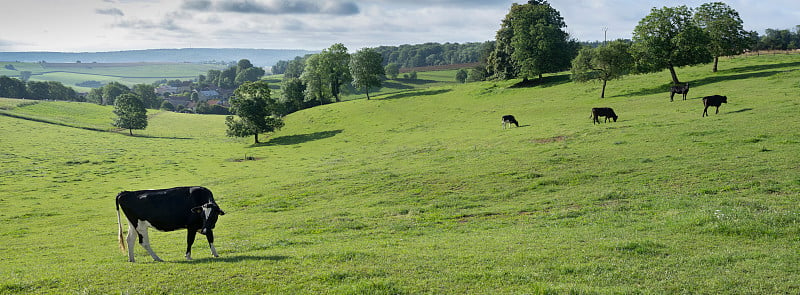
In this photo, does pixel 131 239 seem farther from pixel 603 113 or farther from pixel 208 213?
pixel 603 113

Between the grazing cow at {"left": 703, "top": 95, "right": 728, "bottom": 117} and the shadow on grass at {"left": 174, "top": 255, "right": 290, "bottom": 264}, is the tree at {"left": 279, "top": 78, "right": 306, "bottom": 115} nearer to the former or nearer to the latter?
the grazing cow at {"left": 703, "top": 95, "right": 728, "bottom": 117}

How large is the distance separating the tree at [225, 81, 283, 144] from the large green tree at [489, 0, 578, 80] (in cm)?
4005

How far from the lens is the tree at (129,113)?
83.6 m

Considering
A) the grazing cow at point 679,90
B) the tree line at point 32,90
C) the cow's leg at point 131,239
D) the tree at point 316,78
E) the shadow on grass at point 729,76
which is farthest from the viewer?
the tree line at point 32,90

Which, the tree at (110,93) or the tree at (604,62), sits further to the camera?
the tree at (110,93)

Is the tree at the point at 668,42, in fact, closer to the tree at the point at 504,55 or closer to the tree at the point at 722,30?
the tree at the point at 722,30

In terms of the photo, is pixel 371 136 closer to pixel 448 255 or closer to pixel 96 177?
pixel 96 177

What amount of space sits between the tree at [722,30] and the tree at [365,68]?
173ft

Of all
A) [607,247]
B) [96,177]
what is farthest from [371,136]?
[607,247]

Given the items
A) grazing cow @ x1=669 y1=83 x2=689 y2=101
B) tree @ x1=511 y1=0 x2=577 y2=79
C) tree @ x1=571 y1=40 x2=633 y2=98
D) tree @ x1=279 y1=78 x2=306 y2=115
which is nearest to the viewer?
grazing cow @ x1=669 y1=83 x2=689 y2=101

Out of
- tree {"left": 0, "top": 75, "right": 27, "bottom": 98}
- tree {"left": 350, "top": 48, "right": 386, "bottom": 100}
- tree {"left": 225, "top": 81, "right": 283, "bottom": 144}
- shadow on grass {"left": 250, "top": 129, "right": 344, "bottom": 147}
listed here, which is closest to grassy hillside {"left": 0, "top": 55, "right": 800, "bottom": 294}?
shadow on grass {"left": 250, "top": 129, "right": 344, "bottom": 147}

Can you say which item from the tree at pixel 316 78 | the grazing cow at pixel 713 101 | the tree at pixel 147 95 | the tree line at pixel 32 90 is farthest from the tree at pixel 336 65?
the tree line at pixel 32 90

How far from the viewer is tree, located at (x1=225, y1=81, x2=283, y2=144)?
6500 centimetres

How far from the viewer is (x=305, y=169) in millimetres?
39406
